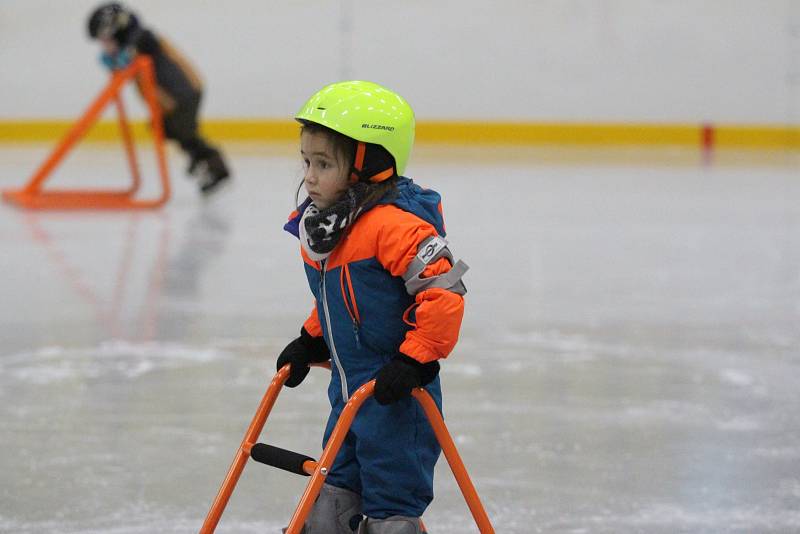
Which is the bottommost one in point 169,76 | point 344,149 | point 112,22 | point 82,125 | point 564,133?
point 344,149

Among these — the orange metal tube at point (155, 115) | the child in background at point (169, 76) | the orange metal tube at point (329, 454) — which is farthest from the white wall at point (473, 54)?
the orange metal tube at point (329, 454)

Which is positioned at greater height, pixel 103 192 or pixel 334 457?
pixel 103 192

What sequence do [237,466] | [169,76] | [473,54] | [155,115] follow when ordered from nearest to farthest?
[237,466], [155,115], [169,76], [473,54]

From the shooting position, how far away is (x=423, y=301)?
2.05 meters

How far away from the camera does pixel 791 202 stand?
9.06 m

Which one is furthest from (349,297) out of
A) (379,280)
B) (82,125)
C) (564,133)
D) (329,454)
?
(564,133)

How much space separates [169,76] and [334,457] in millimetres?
7139

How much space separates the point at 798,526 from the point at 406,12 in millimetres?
12115

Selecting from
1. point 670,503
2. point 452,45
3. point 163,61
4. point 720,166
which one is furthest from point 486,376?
point 452,45

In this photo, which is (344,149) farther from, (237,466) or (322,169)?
(237,466)

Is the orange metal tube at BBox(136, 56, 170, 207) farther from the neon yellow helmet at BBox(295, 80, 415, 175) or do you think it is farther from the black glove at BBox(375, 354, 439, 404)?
the black glove at BBox(375, 354, 439, 404)

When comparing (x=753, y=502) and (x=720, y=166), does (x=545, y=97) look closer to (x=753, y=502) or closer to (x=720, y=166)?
(x=720, y=166)

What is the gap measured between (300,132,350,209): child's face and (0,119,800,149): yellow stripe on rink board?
12451 mm

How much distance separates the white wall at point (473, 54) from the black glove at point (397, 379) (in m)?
12.4
